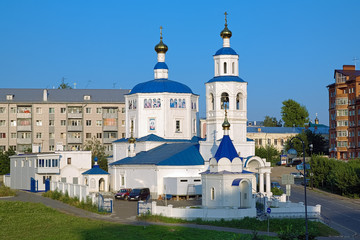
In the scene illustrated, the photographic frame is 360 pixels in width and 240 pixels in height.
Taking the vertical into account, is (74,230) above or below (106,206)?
below

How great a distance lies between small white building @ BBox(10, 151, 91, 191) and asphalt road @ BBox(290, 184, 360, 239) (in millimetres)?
20063

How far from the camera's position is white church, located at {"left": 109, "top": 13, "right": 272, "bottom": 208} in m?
44.3

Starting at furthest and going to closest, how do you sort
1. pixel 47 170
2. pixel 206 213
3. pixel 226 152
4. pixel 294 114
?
1. pixel 294 114
2. pixel 47 170
3. pixel 226 152
4. pixel 206 213

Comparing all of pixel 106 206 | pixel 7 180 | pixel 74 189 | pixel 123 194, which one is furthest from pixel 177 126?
pixel 106 206

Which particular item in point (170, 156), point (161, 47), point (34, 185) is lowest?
point (34, 185)

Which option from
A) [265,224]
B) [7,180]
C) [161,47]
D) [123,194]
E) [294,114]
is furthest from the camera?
[294,114]

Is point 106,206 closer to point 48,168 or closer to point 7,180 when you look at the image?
point 48,168

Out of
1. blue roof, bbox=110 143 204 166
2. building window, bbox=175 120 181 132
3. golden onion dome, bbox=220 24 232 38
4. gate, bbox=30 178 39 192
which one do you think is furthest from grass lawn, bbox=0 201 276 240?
building window, bbox=175 120 181 132

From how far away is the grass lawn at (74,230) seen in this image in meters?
35.2

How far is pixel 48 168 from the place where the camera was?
64875 mm

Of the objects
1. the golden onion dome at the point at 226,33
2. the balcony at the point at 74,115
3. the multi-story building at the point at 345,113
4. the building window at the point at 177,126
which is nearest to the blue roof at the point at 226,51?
the golden onion dome at the point at 226,33

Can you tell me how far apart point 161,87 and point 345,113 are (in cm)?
2881

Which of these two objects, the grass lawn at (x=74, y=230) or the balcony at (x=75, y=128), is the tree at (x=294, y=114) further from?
the grass lawn at (x=74, y=230)

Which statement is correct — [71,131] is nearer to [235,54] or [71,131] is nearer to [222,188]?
[235,54]
